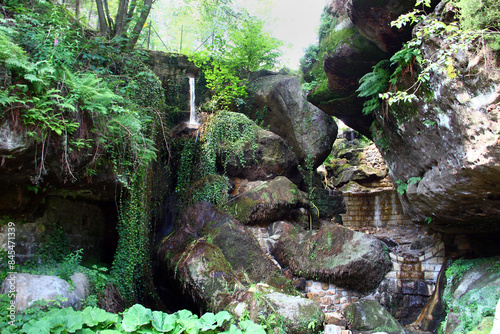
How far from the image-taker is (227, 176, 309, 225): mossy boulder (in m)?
9.30

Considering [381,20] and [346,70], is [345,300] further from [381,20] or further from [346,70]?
[381,20]

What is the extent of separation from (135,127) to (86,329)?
3548 mm

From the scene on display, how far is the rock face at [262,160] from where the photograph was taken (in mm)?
10688

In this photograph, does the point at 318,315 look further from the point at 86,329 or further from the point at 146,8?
the point at 146,8

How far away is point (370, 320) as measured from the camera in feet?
21.3

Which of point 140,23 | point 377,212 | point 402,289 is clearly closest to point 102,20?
point 140,23

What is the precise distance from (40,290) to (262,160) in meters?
7.38

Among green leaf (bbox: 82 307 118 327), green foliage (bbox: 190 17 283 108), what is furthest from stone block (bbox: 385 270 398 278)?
green foliage (bbox: 190 17 283 108)

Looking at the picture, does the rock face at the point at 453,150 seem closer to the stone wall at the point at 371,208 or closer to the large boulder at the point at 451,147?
the large boulder at the point at 451,147

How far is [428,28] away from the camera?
478cm

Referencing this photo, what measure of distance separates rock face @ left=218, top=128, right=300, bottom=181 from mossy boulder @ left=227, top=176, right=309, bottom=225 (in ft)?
3.07

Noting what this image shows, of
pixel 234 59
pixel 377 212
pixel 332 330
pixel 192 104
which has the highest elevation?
pixel 234 59

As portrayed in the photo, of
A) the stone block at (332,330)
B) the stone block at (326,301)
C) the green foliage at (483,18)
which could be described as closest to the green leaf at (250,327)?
the stone block at (332,330)

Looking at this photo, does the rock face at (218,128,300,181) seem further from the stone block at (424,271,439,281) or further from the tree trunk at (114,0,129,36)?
the stone block at (424,271,439,281)
